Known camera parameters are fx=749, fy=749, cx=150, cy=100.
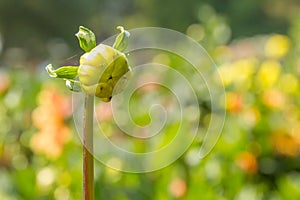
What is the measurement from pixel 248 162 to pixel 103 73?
2.82ft

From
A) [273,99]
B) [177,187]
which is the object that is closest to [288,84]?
[273,99]

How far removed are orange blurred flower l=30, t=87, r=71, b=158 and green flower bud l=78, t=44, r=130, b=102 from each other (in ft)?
2.81

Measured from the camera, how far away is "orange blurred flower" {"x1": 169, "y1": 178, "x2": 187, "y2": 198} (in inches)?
34.4

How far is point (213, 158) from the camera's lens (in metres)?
0.99

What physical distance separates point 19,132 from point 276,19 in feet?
27.6

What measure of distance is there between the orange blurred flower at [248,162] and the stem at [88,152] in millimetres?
778

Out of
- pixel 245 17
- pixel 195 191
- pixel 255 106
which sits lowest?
pixel 195 191

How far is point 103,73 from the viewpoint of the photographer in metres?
0.28

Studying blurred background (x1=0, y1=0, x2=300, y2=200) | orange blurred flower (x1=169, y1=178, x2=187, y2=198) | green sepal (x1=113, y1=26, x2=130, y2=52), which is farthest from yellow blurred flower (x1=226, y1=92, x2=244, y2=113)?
green sepal (x1=113, y1=26, x2=130, y2=52)

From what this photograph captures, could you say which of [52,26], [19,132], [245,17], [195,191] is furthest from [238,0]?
[195,191]

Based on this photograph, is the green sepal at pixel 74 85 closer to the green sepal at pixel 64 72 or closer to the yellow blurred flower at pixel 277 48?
the green sepal at pixel 64 72

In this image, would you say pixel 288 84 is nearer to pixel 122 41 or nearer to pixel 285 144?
pixel 285 144

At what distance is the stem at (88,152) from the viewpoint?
0.29 meters

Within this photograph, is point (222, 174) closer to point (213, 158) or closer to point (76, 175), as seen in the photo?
point (213, 158)
